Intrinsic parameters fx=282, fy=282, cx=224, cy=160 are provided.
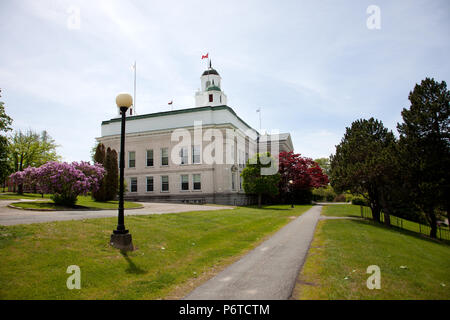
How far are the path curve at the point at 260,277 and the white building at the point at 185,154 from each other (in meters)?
27.3

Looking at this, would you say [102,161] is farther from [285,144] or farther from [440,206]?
[285,144]

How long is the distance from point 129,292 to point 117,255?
229cm

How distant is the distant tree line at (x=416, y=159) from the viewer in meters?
18.9

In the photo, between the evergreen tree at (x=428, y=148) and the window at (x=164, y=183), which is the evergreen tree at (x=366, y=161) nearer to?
the evergreen tree at (x=428, y=148)

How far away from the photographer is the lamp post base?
28.0 feet

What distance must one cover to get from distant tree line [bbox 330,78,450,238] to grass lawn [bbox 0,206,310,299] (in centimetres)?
1245

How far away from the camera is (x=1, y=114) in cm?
2928

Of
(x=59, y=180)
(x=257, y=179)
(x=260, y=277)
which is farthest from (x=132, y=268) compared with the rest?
(x=257, y=179)

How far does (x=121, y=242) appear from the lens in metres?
8.55

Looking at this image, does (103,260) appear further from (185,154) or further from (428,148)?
(185,154)

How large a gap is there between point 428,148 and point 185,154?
28.3 meters
